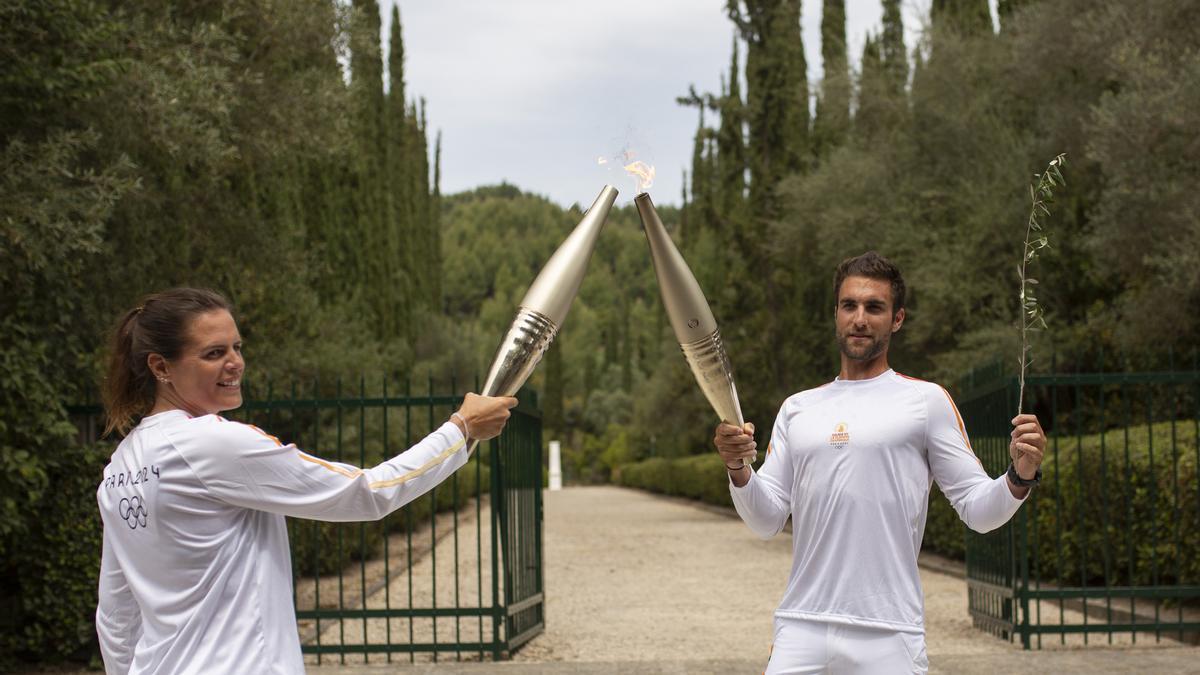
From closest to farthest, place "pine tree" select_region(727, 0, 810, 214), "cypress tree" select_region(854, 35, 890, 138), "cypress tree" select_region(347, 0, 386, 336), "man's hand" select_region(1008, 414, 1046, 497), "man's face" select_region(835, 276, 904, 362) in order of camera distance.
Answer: "man's hand" select_region(1008, 414, 1046, 497), "man's face" select_region(835, 276, 904, 362), "cypress tree" select_region(854, 35, 890, 138), "pine tree" select_region(727, 0, 810, 214), "cypress tree" select_region(347, 0, 386, 336)

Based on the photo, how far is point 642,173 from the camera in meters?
3.94

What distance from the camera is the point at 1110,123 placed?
14.6 meters

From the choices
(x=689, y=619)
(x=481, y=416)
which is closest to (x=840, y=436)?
(x=481, y=416)

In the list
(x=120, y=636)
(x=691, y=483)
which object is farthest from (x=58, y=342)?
(x=691, y=483)

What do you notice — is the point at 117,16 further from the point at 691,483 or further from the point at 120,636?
the point at 691,483

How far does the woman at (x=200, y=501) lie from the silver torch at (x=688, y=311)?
0.88 meters

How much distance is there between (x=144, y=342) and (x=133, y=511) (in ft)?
1.34

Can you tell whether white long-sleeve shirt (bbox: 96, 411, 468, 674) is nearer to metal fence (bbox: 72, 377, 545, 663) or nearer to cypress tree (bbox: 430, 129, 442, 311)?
metal fence (bbox: 72, 377, 545, 663)

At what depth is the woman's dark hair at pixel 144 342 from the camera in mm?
3102

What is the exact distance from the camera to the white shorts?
3701 mm

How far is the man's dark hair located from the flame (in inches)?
26.2

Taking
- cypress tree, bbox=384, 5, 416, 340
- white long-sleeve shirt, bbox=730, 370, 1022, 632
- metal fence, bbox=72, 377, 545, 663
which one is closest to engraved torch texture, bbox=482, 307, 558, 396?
white long-sleeve shirt, bbox=730, 370, 1022, 632

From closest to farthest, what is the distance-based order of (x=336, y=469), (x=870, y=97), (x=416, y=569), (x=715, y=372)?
(x=336, y=469), (x=715, y=372), (x=416, y=569), (x=870, y=97)

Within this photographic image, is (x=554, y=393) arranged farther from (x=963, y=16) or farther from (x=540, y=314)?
(x=540, y=314)
